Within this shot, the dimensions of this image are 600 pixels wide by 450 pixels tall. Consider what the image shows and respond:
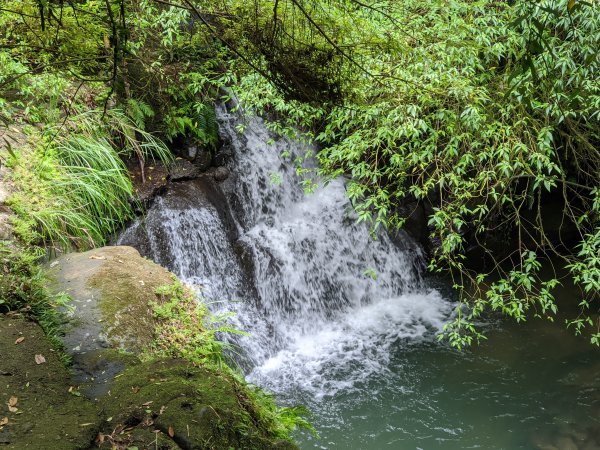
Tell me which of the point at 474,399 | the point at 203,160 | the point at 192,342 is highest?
the point at 203,160

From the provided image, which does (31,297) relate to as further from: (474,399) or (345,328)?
(474,399)

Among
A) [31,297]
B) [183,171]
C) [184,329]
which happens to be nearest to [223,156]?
[183,171]

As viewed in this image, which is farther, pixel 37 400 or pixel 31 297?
pixel 31 297

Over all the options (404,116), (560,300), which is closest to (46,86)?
(404,116)

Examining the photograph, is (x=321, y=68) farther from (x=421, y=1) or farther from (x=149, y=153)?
(x=149, y=153)

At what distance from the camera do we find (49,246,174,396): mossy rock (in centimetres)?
293

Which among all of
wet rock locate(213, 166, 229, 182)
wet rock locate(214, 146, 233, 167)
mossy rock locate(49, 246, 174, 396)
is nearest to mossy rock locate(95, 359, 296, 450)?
mossy rock locate(49, 246, 174, 396)

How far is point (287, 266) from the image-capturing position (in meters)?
7.20

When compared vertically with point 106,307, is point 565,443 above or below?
below

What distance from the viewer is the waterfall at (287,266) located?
630 centimetres

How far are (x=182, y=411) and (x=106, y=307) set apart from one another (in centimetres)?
154

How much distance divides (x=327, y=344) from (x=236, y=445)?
4.49 metres

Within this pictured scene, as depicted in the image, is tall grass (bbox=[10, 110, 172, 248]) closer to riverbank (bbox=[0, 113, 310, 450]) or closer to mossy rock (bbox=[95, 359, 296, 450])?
riverbank (bbox=[0, 113, 310, 450])

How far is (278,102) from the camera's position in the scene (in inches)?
225
